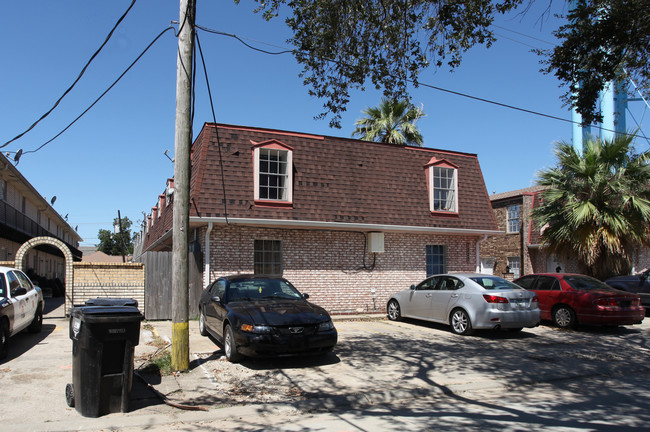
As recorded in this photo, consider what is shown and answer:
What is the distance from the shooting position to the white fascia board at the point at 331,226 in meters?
13.7

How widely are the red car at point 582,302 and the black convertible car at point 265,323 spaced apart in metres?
7.49

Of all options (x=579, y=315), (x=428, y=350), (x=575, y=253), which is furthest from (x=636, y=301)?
(x=428, y=350)

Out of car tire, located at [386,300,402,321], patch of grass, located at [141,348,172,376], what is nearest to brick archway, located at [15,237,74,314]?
patch of grass, located at [141,348,172,376]

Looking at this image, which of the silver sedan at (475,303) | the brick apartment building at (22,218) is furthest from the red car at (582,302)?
the brick apartment building at (22,218)

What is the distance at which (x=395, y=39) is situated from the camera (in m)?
9.52

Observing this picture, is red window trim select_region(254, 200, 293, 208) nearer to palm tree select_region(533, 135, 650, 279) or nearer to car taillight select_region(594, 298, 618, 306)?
car taillight select_region(594, 298, 618, 306)

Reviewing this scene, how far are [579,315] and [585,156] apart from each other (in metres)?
7.86

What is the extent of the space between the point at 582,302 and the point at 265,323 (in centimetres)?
880

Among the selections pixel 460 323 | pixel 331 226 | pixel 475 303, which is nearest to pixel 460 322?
pixel 460 323

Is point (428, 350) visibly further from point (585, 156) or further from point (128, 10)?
point (585, 156)

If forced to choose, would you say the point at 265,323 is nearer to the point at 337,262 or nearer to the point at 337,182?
the point at 337,262

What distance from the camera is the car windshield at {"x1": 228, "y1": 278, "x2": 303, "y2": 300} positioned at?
9594mm

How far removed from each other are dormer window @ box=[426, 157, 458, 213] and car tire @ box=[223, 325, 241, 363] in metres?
10.3

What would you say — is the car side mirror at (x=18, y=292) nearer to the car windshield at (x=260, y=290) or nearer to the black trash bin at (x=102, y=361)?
the car windshield at (x=260, y=290)
